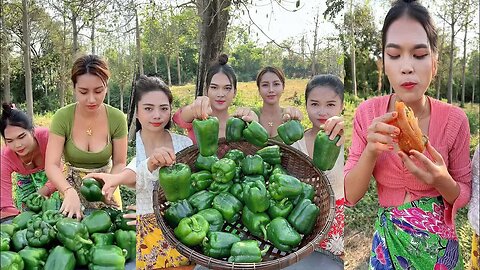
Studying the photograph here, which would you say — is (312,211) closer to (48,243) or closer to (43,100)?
(48,243)

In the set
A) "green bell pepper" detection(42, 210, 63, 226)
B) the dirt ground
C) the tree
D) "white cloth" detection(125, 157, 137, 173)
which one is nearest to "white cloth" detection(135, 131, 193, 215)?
"white cloth" detection(125, 157, 137, 173)

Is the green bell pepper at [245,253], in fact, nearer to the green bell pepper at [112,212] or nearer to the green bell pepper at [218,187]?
the green bell pepper at [218,187]

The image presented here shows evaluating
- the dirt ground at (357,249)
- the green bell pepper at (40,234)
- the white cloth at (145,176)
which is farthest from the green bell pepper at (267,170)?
the dirt ground at (357,249)

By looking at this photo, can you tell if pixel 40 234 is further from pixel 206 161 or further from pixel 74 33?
pixel 74 33

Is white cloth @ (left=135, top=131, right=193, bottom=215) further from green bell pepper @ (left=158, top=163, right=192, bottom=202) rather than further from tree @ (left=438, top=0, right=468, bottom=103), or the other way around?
tree @ (left=438, top=0, right=468, bottom=103)

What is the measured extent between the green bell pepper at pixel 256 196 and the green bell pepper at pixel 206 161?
6.8 inches

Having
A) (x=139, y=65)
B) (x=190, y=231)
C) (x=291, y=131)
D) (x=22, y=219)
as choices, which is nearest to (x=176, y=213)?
(x=190, y=231)

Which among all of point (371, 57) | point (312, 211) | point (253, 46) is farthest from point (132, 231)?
point (371, 57)

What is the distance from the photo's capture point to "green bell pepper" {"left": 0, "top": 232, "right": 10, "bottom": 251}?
2035 millimetres

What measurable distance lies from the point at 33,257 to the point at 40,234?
4.0 inches

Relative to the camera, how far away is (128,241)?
7.22ft

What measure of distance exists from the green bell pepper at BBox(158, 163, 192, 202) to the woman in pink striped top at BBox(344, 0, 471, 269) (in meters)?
0.67

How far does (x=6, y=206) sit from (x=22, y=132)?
380 millimetres

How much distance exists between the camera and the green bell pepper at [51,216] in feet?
6.89
